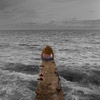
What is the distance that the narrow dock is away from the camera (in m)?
6.55

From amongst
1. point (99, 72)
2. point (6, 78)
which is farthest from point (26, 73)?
point (99, 72)

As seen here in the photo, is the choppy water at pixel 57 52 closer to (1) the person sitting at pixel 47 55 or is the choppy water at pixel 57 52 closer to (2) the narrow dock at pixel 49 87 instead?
(1) the person sitting at pixel 47 55

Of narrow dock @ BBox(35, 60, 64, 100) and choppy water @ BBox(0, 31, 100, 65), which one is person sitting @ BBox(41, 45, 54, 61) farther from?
choppy water @ BBox(0, 31, 100, 65)

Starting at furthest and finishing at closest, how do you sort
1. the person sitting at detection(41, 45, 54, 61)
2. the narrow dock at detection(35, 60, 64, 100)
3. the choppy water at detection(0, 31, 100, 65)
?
1. the choppy water at detection(0, 31, 100, 65)
2. the person sitting at detection(41, 45, 54, 61)
3. the narrow dock at detection(35, 60, 64, 100)

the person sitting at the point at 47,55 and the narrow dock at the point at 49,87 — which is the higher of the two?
the person sitting at the point at 47,55

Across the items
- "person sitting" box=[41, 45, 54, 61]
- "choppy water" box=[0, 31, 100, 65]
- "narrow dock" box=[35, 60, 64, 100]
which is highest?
"person sitting" box=[41, 45, 54, 61]

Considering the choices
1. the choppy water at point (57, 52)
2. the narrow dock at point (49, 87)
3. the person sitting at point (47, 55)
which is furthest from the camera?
the choppy water at point (57, 52)

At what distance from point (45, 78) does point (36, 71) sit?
27.3 feet

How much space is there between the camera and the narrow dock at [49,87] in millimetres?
6551

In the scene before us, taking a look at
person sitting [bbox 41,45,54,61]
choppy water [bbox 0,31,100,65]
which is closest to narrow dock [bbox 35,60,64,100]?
person sitting [bbox 41,45,54,61]

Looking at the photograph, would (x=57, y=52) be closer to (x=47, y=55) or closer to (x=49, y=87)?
(x=47, y=55)

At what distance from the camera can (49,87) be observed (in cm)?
743

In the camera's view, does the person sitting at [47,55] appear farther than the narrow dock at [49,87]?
Yes

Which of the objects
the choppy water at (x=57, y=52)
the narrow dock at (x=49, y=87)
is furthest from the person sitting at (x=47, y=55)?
the choppy water at (x=57, y=52)
